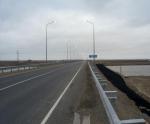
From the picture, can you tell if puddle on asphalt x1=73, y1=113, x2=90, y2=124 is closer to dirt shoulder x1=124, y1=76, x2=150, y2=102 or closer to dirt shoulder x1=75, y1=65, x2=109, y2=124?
dirt shoulder x1=75, y1=65, x2=109, y2=124

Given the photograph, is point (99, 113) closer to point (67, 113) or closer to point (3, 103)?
point (67, 113)

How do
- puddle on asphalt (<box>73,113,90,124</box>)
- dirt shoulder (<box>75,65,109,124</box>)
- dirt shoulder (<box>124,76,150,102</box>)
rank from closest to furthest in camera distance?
puddle on asphalt (<box>73,113,90,124</box>) → dirt shoulder (<box>75,65,109,124</box>) → dirt shoulder (<box>124,76,150,102</box>)

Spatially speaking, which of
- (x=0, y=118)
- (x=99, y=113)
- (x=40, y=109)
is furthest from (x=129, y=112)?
(x=0, y=118)

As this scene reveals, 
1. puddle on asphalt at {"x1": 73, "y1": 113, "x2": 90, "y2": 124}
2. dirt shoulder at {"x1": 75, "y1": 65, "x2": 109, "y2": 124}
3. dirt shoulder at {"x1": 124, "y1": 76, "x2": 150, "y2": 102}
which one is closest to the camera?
puddle on asphalt at {"x1": 73, "y1": 113, "x2": 90, "y2": 124}

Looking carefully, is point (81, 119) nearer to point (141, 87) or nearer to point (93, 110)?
point (93, 110)

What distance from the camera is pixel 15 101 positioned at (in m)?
16.1

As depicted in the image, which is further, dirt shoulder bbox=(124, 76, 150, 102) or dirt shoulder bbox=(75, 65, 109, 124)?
dirt shoulder bbox=(124, 76, 150, 102)

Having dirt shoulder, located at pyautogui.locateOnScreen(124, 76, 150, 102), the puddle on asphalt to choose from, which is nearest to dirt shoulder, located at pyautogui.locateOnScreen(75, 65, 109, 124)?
the puddle on asphalt

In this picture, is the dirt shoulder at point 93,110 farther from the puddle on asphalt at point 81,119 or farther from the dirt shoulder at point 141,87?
the dirt shoulder at point 141,87

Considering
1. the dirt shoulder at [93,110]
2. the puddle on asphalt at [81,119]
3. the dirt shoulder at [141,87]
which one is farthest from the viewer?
the dirt shoulder at [141,87]

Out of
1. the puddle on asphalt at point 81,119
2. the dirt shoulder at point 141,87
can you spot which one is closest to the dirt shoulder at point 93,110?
the puddle on asphalt at point 81,119

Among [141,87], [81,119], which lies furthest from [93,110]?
[141,87]

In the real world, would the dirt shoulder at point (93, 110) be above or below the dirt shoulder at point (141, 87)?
above

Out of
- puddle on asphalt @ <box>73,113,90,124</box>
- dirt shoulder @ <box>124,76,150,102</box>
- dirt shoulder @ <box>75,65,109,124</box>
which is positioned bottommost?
dirt shoulder @ <box>124,76,150,102</box>
